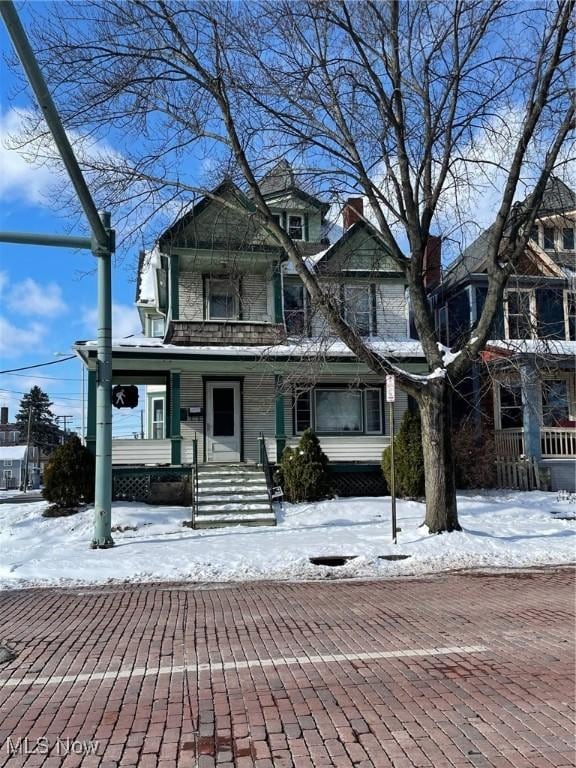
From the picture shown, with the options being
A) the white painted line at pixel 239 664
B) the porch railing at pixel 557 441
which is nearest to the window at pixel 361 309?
the porch railing at pixel 557 441

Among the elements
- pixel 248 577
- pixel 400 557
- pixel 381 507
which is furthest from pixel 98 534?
pixel 381 507

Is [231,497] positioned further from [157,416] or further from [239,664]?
[157,416]

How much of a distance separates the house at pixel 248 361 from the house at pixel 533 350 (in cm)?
272

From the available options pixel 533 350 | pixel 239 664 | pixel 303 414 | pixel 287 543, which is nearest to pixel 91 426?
pixel 303 414

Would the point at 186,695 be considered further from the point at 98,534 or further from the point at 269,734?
the point at 98,534

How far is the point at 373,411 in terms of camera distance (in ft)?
64.7

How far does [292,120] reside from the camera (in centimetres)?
1271

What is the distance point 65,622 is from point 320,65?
34.9ft

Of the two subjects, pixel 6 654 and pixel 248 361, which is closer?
pixel 6 654

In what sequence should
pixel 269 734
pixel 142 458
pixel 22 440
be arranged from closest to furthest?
pixel 269 734, pixel 142 458, pixel 22 440

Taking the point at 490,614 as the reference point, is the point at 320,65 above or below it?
above

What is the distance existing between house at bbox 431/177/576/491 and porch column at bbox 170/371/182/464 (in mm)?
7698

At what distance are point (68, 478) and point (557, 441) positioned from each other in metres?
14.3

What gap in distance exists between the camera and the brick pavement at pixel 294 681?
3.63m
